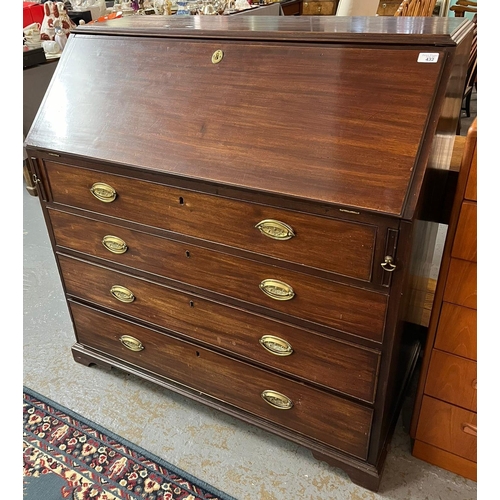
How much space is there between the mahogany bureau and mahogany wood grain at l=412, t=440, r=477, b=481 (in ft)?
A: 0.35

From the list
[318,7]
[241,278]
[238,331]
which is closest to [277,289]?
[241,278]

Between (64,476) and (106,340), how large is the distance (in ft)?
1.42

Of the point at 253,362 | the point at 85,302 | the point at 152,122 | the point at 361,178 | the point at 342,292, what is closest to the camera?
the point at 361,178

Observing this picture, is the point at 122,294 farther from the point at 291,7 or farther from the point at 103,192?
the point at 291,7

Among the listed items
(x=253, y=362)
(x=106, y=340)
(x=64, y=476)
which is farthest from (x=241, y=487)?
(x=106, y=340)

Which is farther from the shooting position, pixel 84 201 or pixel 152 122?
pixel 84 201

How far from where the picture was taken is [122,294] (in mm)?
1471

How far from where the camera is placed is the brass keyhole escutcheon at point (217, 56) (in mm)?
1161

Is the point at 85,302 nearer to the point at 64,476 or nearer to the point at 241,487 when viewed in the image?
the point at 64,476

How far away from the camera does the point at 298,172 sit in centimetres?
99

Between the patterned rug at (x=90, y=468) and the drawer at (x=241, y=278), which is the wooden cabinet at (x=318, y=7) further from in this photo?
the patterned rug at (x=90, y=468)

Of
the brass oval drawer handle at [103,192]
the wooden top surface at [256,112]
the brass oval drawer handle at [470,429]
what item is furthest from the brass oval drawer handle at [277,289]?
the brass oval drawer handle at [470,429]

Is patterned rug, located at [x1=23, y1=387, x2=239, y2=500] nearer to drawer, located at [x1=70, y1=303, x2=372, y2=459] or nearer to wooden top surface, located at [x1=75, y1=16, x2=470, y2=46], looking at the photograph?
drawer, located at [x1=70, y1=303, x2=372, y2=459]

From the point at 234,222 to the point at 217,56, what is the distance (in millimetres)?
416
